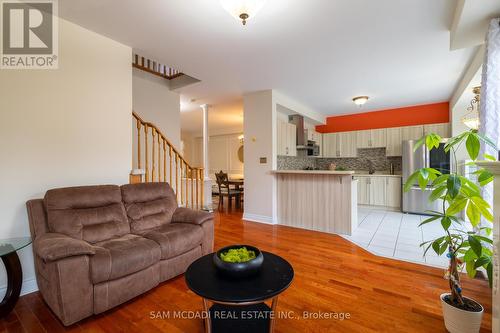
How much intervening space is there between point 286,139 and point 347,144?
2.39 meters

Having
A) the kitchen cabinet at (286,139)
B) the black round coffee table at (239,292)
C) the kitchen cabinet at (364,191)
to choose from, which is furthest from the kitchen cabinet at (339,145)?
the black round coffee table at (239,292)

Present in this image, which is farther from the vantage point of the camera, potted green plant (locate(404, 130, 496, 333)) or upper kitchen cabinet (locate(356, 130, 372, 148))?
upper kitchen cabinet (locate(356, 130, 372, 148))

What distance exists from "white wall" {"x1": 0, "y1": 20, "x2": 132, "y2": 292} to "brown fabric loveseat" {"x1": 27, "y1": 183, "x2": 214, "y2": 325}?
295 millimetres

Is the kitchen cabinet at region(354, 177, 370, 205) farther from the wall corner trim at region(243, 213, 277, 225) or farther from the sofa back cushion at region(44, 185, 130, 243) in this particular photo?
the sofa back cushion at region(44, 185, 130, 243)

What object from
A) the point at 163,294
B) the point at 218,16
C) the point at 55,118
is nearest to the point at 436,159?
the point at 218,16

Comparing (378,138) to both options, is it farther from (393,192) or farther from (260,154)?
(260,154)

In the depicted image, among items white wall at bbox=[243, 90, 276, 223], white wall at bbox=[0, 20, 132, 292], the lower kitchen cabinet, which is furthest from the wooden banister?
the lower kitchen cabinet

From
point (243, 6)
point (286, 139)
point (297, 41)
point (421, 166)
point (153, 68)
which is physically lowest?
point (421, 166)

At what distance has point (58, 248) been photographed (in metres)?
1.55

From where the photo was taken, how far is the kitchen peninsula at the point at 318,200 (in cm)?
372

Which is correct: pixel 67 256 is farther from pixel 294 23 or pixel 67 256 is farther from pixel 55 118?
pixel 294 23

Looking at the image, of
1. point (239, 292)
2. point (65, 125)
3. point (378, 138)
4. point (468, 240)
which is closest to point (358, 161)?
point (378, 138)

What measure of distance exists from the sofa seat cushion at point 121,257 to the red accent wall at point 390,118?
617 cm

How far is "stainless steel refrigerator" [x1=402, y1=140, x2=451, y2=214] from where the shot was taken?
485 cm
